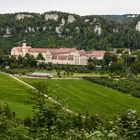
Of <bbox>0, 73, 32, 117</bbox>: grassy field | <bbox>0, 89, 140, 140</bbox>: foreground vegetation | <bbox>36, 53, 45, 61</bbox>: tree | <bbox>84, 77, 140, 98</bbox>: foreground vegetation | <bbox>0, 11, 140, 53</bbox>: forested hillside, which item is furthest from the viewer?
<bbox>0, 11, 140, 53</bbox>: forested hillside

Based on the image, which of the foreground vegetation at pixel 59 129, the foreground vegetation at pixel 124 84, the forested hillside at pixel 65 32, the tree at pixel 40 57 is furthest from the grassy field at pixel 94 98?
the forested hillside at pixel 65 32

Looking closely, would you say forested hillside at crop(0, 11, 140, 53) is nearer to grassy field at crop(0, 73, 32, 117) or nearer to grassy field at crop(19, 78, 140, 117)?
grassy field at crop(0, 73, 32, 117)

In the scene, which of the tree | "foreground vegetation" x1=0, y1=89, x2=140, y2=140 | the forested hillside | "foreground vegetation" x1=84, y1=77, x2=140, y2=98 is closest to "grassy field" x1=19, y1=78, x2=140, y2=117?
"foreground vegetation" x1=84, y1=77, x2=140, y2=98

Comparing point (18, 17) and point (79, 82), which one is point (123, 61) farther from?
point (18, 17)

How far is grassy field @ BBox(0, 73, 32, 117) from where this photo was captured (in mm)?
35703

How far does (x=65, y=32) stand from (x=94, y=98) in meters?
81.2

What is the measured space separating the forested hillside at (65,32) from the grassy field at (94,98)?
5487 centimetres

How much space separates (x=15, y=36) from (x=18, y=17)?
20.5 m

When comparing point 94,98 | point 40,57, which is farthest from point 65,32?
point 94,98

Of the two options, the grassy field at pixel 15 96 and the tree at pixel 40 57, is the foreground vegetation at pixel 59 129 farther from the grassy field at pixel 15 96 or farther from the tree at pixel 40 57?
the tree at pixel 40 57

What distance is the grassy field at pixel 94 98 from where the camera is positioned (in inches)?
1615

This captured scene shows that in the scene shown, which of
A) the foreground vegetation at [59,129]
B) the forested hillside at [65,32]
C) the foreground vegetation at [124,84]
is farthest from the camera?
the forested hillside at [65,32]

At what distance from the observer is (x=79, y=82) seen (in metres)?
60.9

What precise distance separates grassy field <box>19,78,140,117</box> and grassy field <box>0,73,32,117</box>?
2.55 m
